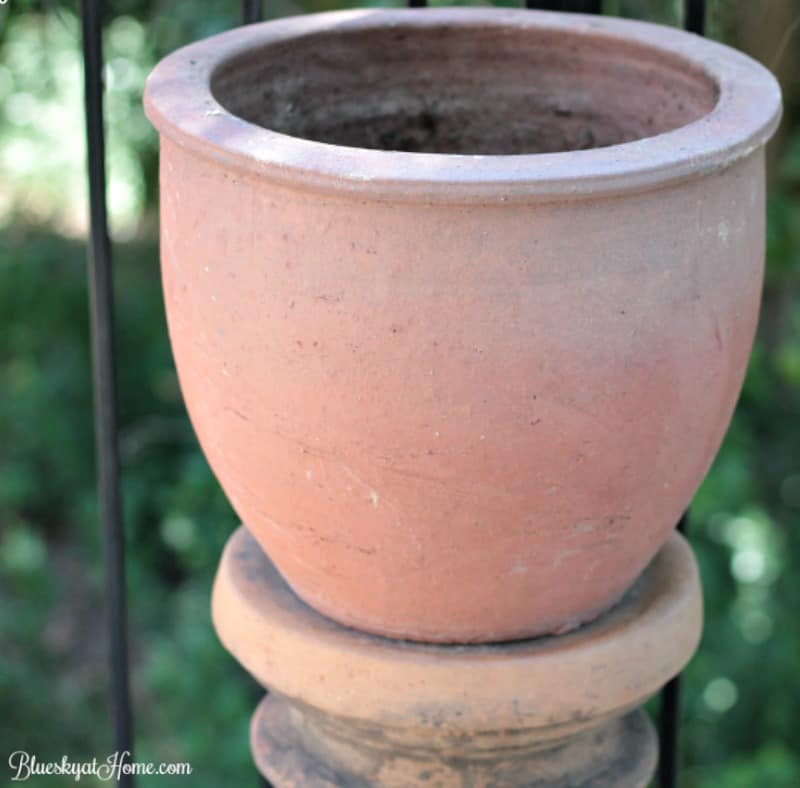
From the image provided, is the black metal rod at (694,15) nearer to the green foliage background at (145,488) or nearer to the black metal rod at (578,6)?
the black metal rod at (578,6)

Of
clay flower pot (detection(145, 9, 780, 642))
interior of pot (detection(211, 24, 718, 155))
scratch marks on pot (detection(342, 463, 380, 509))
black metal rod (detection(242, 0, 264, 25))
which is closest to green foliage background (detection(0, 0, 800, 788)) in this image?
black metal rod (detection(242, 0, 264, 25))

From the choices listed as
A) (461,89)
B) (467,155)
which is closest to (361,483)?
(467,155)

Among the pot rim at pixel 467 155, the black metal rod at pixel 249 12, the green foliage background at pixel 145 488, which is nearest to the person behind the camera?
the pot rim at pixel 467 155

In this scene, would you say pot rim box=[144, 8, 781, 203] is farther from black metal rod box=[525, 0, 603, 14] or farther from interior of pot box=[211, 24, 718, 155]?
black metal rod box=[525, 0, 603, 14]

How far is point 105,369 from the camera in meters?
1.32

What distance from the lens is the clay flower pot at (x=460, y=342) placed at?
931 mm

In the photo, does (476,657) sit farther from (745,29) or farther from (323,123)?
(745,29)

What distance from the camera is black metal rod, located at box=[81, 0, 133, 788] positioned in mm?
1265

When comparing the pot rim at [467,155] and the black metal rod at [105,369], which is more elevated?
the pot rim at [467,155]

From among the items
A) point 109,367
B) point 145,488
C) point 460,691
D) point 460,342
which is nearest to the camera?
point 460,342

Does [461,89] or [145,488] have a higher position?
[461,89]

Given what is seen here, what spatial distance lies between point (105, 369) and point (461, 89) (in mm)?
461

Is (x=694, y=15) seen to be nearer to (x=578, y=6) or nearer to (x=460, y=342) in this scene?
(x=578, y=6)

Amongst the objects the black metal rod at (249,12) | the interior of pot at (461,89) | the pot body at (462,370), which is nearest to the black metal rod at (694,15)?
the interior of pot at (461,89)
